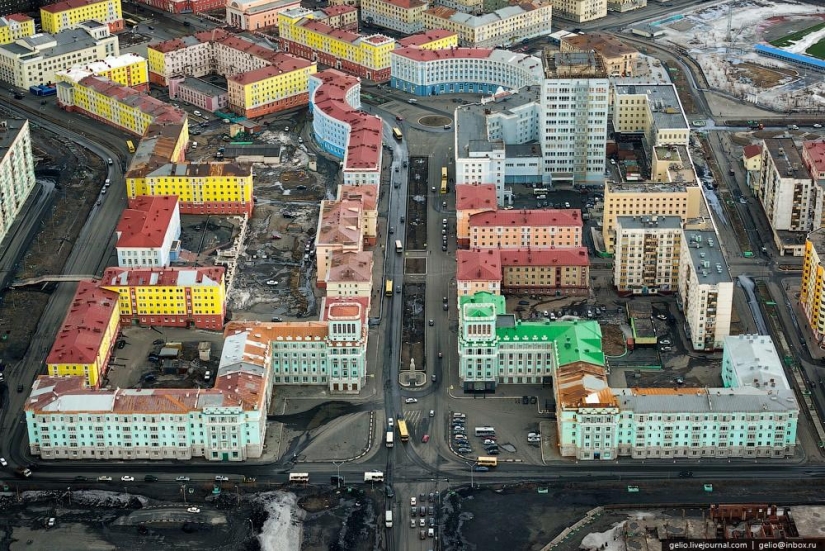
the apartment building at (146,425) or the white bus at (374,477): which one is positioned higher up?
the apartment building at (146,425)

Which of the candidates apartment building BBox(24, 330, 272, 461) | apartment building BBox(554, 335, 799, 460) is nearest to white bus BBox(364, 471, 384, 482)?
apartment building BBox(24, 330, 272, 461)

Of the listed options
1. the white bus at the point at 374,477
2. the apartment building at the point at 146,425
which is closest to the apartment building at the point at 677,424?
the white bus at the point at 374,477

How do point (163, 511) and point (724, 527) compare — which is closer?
point (724, 527)

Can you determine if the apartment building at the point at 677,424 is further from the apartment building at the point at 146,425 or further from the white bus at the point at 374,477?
the apartment building at the point at 146,425

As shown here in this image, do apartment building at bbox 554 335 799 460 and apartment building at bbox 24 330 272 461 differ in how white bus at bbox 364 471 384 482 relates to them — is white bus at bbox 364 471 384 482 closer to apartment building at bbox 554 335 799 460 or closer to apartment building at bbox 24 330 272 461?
apartment building at bbox 24 330 272 461

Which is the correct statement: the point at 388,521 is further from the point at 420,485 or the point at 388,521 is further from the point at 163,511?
the point at 163,511

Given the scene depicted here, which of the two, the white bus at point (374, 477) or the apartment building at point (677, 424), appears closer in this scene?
the white bus at point (374, 477)

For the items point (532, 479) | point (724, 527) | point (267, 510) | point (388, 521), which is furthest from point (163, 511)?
point (724, 527)
